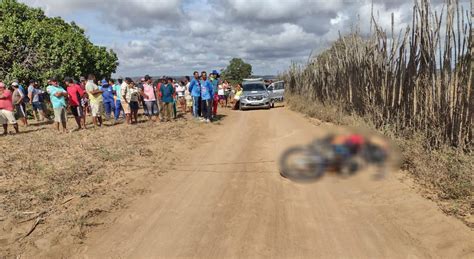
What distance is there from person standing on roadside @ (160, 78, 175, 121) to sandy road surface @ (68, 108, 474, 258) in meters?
6.57

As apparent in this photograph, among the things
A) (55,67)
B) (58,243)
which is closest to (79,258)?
(58,243)

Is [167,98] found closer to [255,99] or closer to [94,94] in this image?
[94,94]

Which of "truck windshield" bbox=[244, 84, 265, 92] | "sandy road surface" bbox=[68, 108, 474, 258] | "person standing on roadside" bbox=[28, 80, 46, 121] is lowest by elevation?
"sandy road surface" bbox=[68, 108, 474, 258]

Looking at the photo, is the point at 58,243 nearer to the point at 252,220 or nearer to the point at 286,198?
the point at 252,220

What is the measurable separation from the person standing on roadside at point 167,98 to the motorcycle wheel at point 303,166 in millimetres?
6974

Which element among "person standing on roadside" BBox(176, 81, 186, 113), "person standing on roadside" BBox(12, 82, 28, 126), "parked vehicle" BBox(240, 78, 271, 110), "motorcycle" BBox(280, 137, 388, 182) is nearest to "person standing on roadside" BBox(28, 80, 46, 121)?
"person standing on roadside" BBox(12, 82, 28, 126)

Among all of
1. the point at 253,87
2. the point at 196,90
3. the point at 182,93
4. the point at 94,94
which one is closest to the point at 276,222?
the point at 94,94

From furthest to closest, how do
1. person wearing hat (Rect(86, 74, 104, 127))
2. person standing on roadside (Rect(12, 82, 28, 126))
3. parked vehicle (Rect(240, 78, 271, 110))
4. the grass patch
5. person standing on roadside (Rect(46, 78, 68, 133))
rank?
parked vehicle (Rect(240, 78, 271, 110)) → person standing on roadside (Rect(12, 82, 28, 126)) → person wearing hat (Rect(86, 74, 104, 127)) → person standing on roadside (Rect(46, 78, 68, 133)) → the grass patch

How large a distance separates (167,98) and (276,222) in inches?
354

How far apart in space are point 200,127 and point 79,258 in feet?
27.3

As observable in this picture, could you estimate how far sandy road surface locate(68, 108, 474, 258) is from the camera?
148 inches

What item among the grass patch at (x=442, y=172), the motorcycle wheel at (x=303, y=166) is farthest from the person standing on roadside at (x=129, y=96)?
the grass patch at (x=442, y=172)

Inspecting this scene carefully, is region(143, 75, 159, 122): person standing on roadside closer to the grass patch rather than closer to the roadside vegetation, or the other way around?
the roadside vegetation

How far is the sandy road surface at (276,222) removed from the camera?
377 centimetres
